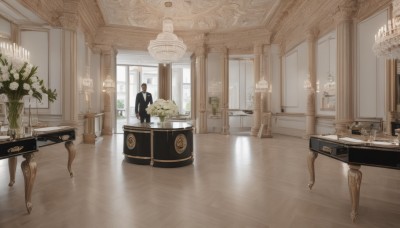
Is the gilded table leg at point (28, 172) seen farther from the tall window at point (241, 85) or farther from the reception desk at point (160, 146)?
the tall window at point (241, 85)

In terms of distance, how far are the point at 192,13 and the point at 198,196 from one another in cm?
765

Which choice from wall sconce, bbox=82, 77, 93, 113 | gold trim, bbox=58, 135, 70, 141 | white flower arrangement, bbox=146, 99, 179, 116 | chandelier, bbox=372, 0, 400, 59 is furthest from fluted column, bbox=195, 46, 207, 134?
chandelier, bbox=372, 0, 400, 59

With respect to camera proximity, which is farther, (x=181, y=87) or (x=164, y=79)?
(x=181, y=87)

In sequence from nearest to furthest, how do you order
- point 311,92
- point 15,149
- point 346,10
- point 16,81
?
point 15,149, point 16,81, point 346,10, point 311,92

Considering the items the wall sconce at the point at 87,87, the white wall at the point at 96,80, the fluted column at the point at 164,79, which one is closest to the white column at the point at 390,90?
the wall sconce at the point at 87,87

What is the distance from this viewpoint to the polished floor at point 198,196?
2590 millimetres

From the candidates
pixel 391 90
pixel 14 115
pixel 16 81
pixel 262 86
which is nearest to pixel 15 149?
pixel 14 115

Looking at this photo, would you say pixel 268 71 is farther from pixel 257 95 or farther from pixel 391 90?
pixel 391 90

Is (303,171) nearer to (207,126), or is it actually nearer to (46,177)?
(46,177)

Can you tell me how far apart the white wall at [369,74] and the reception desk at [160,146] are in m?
4.51

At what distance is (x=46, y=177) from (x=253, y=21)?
29.2ft

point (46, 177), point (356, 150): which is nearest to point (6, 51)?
point (46, 177)

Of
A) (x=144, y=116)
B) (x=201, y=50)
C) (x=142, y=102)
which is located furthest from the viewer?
(x=201, y=50)

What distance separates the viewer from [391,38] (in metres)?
3.02
